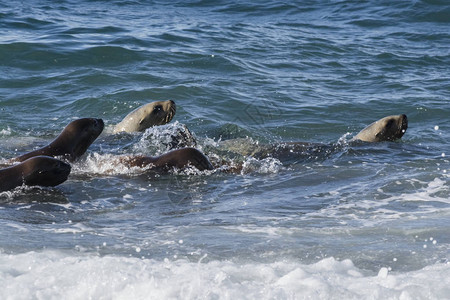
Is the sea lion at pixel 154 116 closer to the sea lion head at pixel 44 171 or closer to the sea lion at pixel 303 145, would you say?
the sea lion at pixel 303 145

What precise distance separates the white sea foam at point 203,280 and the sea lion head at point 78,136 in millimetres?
3118

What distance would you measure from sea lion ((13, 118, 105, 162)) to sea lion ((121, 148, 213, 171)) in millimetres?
639

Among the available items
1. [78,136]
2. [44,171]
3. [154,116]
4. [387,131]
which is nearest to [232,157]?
[154,116]

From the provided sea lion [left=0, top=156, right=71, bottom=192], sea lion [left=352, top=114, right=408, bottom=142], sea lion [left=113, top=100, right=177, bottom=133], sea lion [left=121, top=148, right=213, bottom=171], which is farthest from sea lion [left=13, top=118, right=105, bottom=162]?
sea lion [left=352, top=114, right=408, bottom=142]

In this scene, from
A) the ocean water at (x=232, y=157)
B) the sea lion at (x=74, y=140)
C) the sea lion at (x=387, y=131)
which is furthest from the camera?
the sea lion at (x=387, y=131)

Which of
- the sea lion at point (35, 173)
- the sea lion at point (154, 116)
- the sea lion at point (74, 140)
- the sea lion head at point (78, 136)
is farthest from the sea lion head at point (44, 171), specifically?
the sea lion at point (154, 116)

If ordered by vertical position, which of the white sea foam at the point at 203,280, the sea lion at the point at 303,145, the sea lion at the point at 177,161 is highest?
the white sea foam at the point at 203,280

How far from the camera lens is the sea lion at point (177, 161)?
6879 mm

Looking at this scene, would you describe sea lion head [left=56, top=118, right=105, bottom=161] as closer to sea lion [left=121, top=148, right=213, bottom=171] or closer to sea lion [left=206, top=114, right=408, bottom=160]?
sea lion [left=121, top=148, right=213, bottom=171]

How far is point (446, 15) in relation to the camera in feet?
53.7

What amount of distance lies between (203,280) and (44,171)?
2.83 metres

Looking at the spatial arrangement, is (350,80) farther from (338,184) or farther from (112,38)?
(338,184)

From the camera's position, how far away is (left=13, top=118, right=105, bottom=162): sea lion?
Result: 7230mm

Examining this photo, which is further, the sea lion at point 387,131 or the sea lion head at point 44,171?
the sea lion at point 387,131
